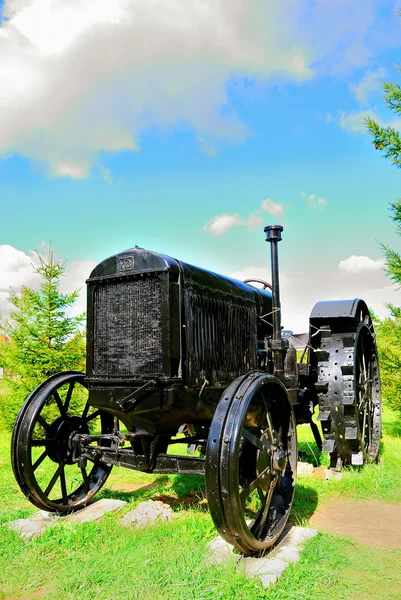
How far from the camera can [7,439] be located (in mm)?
9547

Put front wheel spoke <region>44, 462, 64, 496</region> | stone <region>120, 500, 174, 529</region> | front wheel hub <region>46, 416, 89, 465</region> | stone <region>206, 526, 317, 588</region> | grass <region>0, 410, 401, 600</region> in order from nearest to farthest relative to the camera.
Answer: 1. grass <region>0, 410, 401, 600</region>
2. stone <region>206, 526, 317, 588</region>
3. stone <region>120, 500, 174, 529</region>
4. front wheel spoke <region>44, 462, 64, 496</region>
5. front wheel hub <region>46, 416, 89, 465</region>

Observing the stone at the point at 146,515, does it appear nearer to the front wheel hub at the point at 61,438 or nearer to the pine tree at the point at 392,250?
the front wheel hub at the point at 61,438

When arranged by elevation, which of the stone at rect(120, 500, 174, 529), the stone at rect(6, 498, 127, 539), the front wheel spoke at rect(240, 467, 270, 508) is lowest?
the stone at rect(6, 498, 127, 539)

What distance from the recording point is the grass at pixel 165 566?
2.94m

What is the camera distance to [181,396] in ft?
12.4

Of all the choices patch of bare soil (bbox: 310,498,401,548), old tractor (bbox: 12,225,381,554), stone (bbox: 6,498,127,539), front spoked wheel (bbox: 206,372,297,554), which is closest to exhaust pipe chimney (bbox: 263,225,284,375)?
old tractor (bbox: 12,225,381,554)

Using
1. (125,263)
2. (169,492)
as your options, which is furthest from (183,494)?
(125,263)

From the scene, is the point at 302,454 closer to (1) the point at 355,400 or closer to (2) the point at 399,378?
(1) the point at 355,400

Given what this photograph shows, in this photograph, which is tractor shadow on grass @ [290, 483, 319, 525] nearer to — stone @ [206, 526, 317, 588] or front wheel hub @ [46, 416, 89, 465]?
stone @ [206, 526, 317, 588]

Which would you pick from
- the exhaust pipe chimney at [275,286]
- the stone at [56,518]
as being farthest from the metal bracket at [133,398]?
the exhaust pipe chimney at [275,286]

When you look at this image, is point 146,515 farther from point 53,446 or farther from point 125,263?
point 125,263

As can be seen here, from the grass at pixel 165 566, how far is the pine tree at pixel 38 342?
15.8ft

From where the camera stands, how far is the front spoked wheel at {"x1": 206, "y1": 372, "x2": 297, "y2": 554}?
3.02 metres

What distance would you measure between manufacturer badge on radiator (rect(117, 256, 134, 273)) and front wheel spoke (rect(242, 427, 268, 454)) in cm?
157
